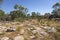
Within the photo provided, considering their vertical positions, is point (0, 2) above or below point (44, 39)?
above

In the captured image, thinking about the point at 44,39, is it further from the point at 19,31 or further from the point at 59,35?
the point at 19,31

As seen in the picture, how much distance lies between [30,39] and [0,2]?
28.6 m

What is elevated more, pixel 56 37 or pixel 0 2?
pixel 0 2

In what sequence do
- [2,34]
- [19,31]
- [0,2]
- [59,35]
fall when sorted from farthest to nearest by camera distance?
1. [0,2]
2. [19,31]
3. [2,34]
4. [59,35]

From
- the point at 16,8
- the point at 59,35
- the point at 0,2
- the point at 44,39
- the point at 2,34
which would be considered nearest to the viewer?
the point at 44,39

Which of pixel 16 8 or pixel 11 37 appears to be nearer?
pixel 11 37

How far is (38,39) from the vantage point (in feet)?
14.1

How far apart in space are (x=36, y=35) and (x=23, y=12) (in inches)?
1572

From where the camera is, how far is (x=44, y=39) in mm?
4176

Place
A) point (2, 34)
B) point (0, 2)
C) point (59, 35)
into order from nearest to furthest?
point (59, 35) → point (2, 34) → point (0, 2)

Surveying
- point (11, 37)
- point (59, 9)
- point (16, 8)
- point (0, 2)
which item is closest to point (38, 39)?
point (11, 37)

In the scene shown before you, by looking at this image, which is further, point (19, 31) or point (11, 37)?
point (19, 31)

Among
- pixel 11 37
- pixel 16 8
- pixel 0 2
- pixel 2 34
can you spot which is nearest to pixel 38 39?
pixel 11 37

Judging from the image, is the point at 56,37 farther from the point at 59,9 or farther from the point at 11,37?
the point at 59,9
